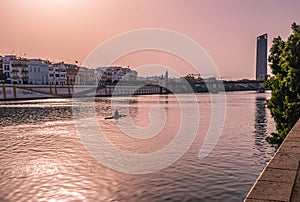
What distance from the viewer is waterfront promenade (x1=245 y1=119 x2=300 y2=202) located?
5.13m

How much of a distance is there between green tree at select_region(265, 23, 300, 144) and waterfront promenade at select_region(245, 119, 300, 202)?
29.9 ft

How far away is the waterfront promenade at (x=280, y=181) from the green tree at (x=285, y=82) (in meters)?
9.11

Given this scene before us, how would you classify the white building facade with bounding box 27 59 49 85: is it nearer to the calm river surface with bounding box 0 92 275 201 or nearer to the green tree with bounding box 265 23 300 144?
the calm river surface with bounding box 0 92 275 201

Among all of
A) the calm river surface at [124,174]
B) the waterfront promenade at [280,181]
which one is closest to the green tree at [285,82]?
the calm river surface at [124,174]

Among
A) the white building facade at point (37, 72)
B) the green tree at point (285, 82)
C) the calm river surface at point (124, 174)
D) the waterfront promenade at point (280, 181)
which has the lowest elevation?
the calm river surface at point (124, 174)

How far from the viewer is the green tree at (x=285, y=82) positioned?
16328mm

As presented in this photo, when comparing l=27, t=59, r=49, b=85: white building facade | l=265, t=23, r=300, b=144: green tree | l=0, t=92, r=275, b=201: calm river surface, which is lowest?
l=0, t=92, r=275, b=201: calm river surface

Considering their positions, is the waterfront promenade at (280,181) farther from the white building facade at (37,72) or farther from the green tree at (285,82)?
the white building facade at (37,72)

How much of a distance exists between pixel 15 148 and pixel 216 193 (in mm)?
15549

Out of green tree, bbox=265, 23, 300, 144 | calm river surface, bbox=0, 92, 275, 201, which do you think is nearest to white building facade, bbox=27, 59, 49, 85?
calm river surface, bbox=0, 92, 275, 201

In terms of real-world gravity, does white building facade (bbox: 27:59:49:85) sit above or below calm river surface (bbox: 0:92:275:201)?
above

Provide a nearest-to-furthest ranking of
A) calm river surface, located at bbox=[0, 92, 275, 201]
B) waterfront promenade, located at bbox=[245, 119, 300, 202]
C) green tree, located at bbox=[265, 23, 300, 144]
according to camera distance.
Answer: waterfront promenade, located at bbox=[245, 119, 300, 202] < calm river surface, located at bbox=[0, 92, 275, 201] < green tree, located at bbox=[265, 23, 300, 144]

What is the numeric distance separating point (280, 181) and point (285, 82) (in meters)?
12.5

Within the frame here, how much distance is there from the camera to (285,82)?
16.9 m
